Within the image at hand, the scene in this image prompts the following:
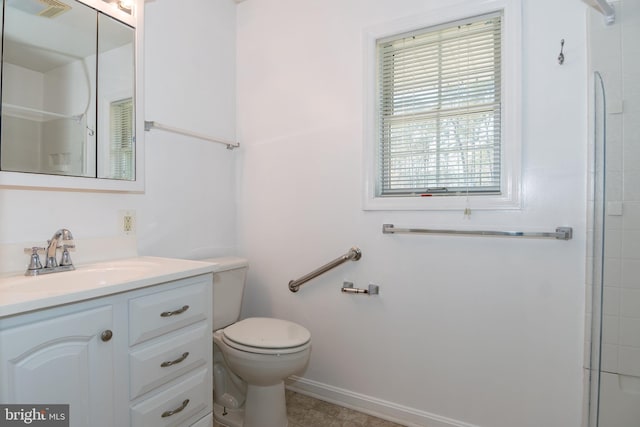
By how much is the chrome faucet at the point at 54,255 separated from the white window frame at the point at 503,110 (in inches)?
54.2

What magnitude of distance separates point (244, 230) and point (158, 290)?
109 centimetres

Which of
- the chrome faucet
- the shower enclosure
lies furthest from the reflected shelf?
the shower enclosure

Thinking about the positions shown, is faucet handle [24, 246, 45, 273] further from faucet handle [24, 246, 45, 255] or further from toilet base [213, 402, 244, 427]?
A: toilet base [213, 402, 244, 427]

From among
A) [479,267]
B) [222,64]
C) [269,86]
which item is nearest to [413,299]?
[479,267]

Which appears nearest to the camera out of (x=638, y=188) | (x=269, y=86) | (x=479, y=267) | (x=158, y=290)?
(x=638, y=188)

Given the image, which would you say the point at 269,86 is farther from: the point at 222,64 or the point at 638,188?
the point at 638,188

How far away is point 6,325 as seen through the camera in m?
0.86

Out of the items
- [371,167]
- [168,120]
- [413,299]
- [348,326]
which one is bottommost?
[348,326]

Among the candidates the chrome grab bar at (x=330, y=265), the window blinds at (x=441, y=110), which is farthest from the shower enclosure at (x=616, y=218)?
the chrome grab bar at (x=330, y=265)

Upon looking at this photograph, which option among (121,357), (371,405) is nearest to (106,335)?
(121,357)

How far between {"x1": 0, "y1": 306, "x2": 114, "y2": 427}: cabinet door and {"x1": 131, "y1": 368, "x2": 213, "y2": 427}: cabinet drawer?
11 cm

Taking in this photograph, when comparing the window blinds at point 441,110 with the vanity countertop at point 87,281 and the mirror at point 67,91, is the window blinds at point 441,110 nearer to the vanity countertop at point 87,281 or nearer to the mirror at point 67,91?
the vanity countertop at point 87,281

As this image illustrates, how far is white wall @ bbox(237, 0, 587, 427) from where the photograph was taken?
58.6 inches

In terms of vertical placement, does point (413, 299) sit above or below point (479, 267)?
below
